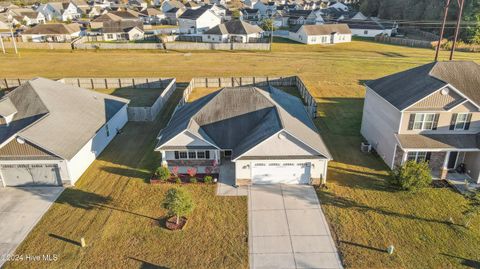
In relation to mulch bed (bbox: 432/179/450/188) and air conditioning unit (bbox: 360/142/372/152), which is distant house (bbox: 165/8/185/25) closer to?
air conditioning unit (bbox: 360/142/372/152)

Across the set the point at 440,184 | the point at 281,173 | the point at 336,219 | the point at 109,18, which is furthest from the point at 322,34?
the point at 336,219

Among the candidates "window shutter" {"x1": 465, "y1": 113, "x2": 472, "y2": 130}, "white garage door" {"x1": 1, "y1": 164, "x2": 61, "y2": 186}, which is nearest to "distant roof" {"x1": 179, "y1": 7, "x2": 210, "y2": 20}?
"white garage door" {"x1": 1, "y1": 164, "x2": 61, "y2": 186}

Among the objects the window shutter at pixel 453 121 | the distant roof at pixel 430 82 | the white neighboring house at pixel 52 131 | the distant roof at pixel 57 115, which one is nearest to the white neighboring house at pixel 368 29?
the distant roof at pixel 430 82

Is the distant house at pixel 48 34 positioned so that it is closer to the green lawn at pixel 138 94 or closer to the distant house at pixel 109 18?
the distant house at pixel 109 18

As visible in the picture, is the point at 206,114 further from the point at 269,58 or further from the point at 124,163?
the point at 269,58

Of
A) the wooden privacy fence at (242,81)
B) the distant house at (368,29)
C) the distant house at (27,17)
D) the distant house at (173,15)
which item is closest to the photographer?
the wooden privacy fence at (242,81)

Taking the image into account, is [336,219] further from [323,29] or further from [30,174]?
[323,29]
